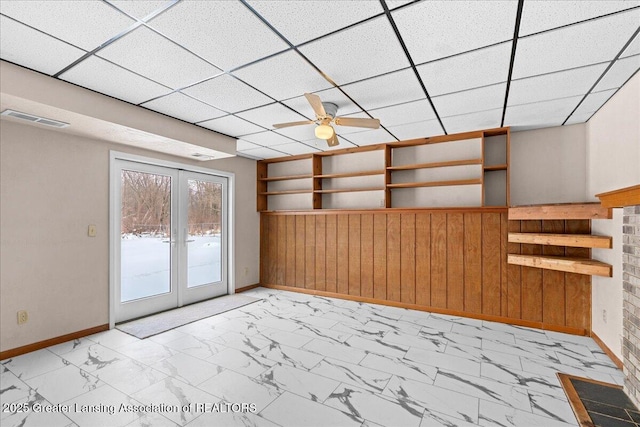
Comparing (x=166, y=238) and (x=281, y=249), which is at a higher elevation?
(x=166, y=238)

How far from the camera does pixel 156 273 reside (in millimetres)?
4344

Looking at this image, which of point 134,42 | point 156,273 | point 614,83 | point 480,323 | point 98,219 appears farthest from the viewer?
point 156,273

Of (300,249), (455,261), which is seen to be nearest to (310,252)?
(300,249)

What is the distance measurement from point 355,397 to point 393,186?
3135 mm

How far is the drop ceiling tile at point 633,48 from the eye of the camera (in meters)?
1.99

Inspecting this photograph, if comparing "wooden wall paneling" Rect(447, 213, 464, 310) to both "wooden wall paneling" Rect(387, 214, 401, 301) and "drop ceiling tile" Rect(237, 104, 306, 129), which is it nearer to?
"wooden wall paneling" Rect(387, 214, 401, 301)

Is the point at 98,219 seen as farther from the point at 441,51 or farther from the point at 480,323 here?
the point at 480,323

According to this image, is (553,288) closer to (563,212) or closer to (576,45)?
(563,212)

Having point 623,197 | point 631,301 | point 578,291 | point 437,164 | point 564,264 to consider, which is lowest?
point 578,291

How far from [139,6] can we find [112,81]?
3.91 ft

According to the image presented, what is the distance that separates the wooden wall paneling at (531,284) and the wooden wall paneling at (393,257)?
162 cm

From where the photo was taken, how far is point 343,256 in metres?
5.22

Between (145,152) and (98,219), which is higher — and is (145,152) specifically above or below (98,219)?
above

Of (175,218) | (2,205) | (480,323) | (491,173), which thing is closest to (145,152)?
(175,218)
